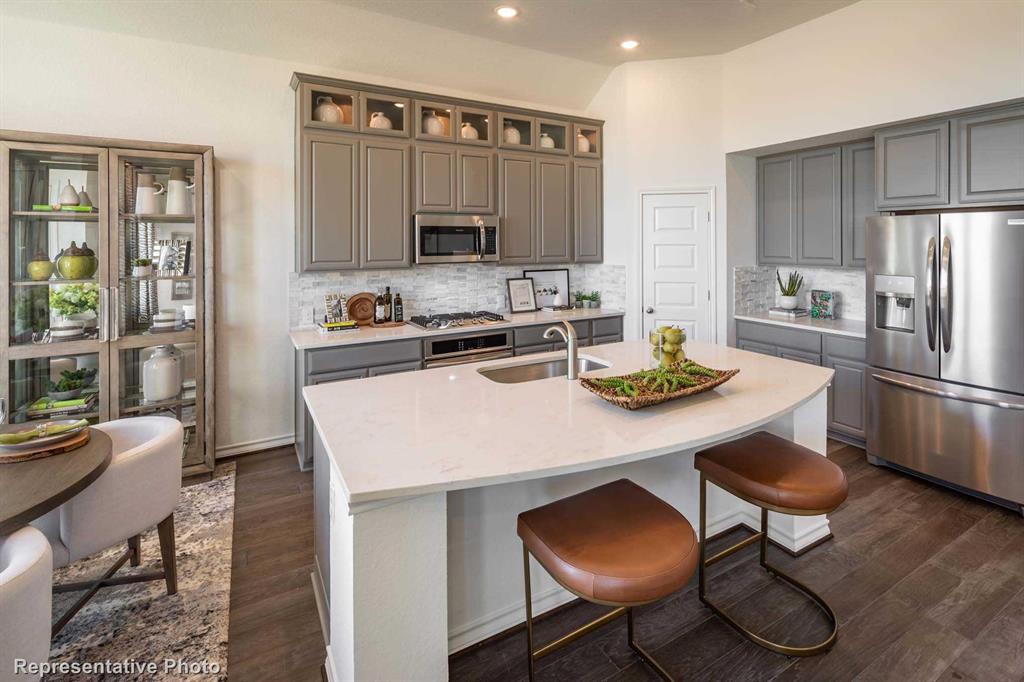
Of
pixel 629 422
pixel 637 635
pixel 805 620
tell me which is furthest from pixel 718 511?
pixel 629 422

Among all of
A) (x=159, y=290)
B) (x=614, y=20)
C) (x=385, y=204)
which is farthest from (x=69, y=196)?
(x=614, y=20)

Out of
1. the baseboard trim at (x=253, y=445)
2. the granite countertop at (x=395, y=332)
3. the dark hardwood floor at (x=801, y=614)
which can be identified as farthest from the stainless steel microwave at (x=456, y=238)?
the dark hardwood floor at (x=801, y=614)

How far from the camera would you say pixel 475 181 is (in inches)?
176

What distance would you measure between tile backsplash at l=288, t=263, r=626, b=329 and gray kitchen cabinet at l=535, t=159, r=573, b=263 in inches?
12.8

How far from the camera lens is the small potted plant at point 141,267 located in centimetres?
342

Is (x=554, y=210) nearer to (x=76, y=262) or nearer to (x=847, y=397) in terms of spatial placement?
(x=847, y=397)

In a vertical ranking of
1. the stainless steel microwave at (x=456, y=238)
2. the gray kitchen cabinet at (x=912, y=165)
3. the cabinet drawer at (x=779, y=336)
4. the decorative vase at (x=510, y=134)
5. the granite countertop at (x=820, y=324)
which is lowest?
the cabinet drawer at (x=779, y=336)

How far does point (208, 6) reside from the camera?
3383 millimetres

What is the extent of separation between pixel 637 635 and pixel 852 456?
2772mm

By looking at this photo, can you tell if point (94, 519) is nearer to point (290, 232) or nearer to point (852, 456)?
point (290, 232)

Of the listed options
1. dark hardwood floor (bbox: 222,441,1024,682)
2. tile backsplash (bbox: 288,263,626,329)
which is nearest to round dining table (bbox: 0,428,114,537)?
dark hardwood floor (bbox: 222,441,1024,682)

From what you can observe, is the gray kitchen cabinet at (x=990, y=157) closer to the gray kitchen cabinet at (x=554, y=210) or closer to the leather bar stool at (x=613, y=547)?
the gray kitchen cabinet at (x=554, y=210)

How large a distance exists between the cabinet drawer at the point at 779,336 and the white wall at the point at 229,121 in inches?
124

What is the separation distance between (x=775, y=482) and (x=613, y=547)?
0.78m
